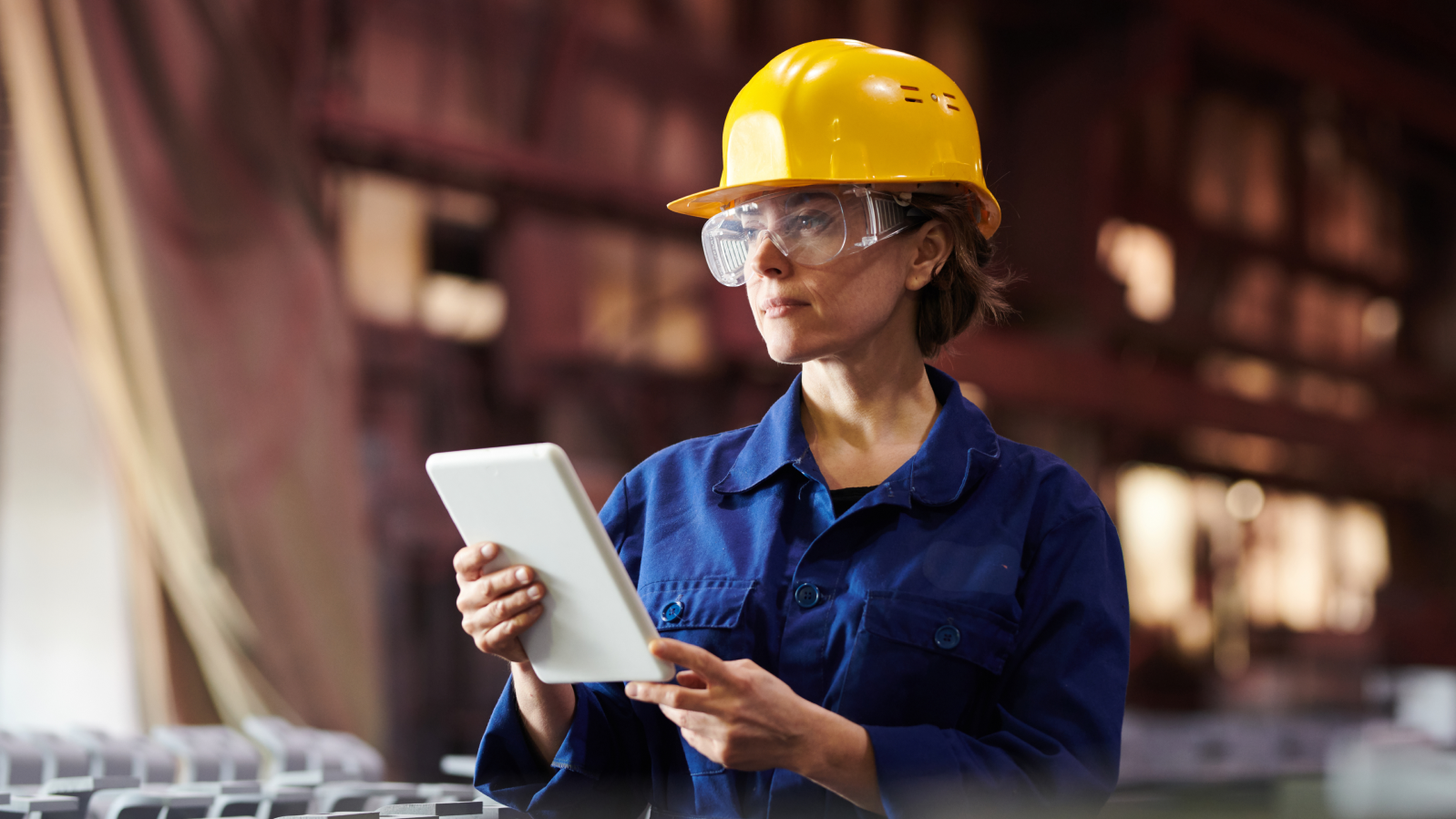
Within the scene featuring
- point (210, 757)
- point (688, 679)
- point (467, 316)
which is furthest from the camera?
point (467, 316)

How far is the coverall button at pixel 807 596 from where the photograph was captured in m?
1.39

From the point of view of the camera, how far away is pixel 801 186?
148cm

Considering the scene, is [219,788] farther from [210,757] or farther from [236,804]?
[210,757]

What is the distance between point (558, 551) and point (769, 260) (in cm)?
A: 45

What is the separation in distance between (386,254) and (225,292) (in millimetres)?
1254

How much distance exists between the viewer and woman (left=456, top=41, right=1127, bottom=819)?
4.14 ft

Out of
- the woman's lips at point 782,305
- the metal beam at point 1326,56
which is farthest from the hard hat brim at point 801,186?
the metal beam at point 1326,56

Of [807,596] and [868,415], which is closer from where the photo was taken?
[807,596]

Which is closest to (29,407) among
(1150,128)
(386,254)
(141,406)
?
(141,406)

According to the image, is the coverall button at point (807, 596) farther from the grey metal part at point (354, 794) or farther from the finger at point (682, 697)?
the grey metal part at point (354, 794)

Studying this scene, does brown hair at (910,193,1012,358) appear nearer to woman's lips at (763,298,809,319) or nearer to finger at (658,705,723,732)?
woman's lips at (763,298,809,319)

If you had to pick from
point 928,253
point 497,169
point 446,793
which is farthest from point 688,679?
point 497,169

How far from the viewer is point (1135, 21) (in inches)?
380

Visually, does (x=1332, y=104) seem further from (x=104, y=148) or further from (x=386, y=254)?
(x=104, y=148)
